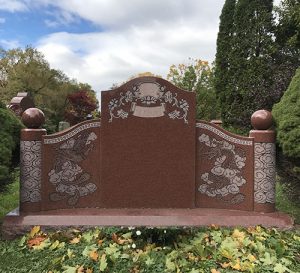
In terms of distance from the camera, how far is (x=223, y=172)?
18.8ft

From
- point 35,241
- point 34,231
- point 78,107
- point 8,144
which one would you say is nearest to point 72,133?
point 8,144

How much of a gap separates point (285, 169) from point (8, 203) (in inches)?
189

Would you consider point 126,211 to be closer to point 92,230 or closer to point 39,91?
point 92,230

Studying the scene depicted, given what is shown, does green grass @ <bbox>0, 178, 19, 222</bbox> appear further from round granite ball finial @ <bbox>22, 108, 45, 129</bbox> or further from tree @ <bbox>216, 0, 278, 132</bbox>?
tree @ <bbox>216, 0, 278, 132</bbox>

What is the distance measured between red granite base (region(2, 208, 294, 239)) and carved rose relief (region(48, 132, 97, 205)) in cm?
35

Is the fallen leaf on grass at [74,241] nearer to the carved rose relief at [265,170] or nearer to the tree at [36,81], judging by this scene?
the carved rose relief at [265,170]

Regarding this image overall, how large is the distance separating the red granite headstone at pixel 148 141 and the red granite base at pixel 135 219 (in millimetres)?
465

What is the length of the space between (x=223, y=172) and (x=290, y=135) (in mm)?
1071

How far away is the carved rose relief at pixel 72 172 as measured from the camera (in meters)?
5.69

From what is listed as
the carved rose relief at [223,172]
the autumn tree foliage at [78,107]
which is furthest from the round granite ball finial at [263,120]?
the autumn tree foliage at [78,107]

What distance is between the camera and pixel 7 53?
38.1 m

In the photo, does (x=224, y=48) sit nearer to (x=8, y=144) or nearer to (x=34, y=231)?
(x=8, y=144)

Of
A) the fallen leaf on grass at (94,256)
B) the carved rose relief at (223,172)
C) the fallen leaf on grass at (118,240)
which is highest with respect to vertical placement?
the carved rose relief at (223,172)

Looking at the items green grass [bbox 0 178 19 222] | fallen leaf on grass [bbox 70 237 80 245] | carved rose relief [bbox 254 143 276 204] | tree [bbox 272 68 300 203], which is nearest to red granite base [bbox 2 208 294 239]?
carved rose relief [bbox 254 143 276 204]
